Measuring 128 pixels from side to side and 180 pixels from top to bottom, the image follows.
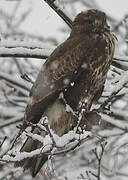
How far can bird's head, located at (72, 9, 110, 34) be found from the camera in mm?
3713

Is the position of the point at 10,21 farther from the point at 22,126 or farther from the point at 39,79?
the point at 22,126

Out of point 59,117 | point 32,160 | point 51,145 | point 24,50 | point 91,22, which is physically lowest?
point 32,160

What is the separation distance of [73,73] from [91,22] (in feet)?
1.43

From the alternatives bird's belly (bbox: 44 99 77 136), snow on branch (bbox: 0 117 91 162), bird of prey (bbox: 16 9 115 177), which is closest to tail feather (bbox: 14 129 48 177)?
bird of prey (bbox: 16 9 115 177)

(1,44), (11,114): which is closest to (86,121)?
(1,44)

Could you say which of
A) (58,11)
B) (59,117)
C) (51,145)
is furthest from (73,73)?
(51,145)

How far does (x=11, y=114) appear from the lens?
547 cm

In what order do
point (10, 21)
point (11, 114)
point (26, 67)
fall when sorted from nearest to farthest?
point (11, 114) < point (26, 67) < point (10, 21)

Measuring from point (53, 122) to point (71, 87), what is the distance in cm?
31

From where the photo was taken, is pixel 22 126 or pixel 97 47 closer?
pixel 22 126

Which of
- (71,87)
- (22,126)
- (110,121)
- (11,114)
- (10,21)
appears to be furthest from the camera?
(10,21)

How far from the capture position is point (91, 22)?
373 cm

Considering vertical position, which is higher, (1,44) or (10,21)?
(1,44)

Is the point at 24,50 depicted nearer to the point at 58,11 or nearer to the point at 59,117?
the point at 58,11
